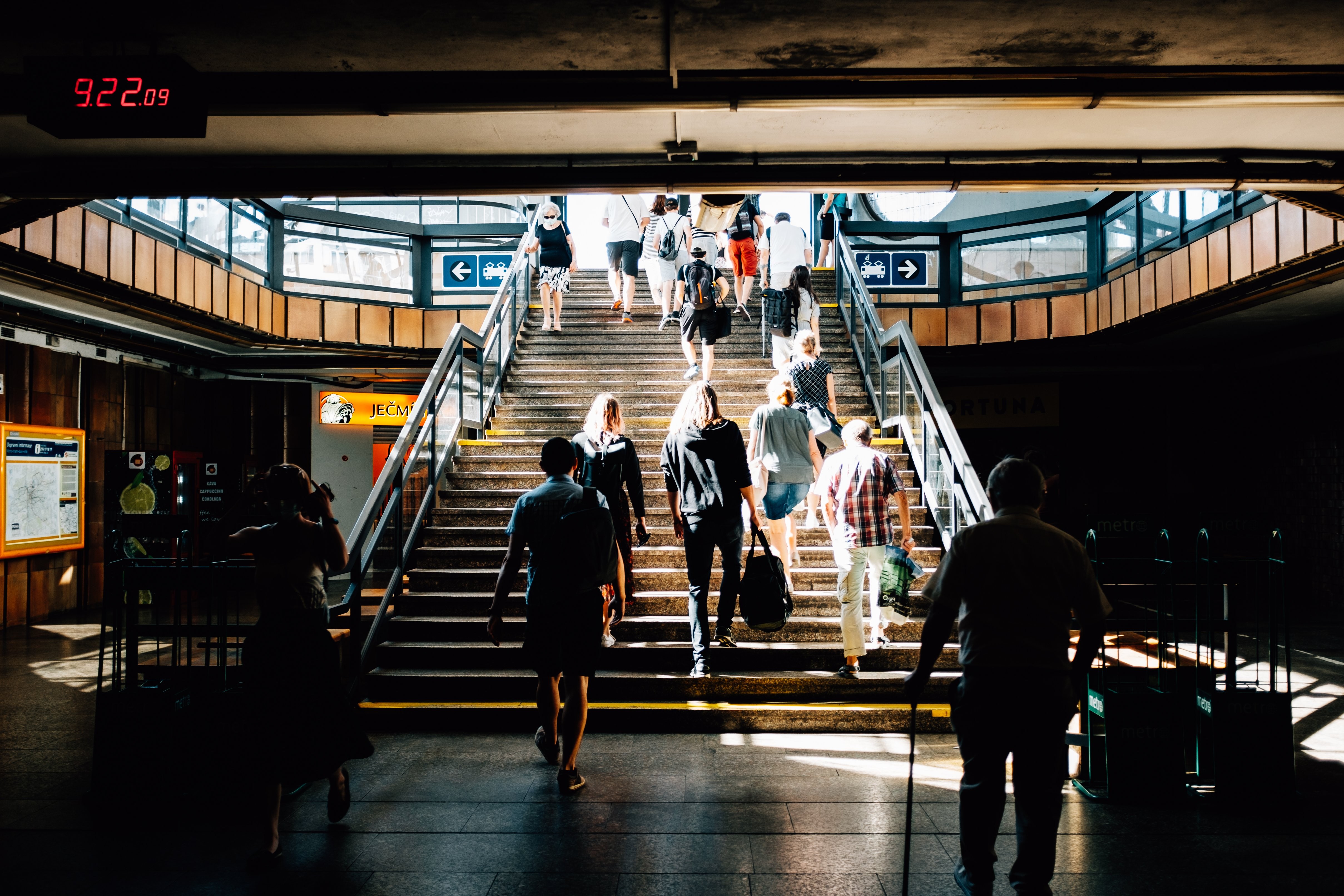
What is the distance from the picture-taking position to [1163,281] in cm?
1023

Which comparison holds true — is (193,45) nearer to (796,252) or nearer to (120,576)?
(120,576)

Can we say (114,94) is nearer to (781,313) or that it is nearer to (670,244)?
(781,313)

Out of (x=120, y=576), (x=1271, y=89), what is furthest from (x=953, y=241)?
(x=120, y=576)

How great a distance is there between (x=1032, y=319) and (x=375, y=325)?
396 inches

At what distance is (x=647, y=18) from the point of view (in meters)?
3.54

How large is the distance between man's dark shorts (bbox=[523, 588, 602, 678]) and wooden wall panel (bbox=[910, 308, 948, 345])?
34.0 feet

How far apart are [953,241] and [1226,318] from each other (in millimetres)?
5112

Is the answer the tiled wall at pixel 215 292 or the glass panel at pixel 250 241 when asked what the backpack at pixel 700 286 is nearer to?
the tiled wall at pixel 215 292

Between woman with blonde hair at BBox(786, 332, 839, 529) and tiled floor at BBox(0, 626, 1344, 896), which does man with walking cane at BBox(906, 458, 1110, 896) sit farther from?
woman with blonde hair at BBox(786, 332, 839, 529)

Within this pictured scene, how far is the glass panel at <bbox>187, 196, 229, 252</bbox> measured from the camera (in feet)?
38.2

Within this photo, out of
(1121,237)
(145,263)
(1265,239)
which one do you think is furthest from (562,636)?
(1121,237)

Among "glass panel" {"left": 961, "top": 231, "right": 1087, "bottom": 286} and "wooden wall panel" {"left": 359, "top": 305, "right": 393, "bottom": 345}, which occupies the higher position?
"glass panel" {"left": 961, "top": 231, "right": 1087, "bottom": 286}

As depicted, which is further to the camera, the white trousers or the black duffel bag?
the white trousers

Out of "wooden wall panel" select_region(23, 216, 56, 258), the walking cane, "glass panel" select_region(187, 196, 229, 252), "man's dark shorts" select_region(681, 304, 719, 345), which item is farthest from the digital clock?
"glass panel" select_region(187, 196, 229, 252)
